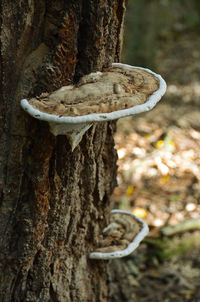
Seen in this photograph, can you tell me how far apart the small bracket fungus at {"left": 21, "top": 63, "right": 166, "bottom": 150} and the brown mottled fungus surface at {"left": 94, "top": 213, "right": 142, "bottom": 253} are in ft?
3.48

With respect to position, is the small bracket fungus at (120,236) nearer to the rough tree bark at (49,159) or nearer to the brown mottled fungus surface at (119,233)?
the brown mottled fungus surface at (119,233)

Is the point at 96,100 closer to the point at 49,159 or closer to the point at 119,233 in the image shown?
the point at 49,159

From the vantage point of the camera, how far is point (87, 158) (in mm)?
2850

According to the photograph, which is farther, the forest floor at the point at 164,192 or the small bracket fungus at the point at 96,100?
the forest floor at the point at 164,192

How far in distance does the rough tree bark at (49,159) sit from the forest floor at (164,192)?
5.78 feet

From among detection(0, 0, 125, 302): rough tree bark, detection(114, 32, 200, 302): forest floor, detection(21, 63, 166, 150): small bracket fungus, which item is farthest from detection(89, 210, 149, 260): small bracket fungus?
detection(114, 32, 200, 302): forest floor

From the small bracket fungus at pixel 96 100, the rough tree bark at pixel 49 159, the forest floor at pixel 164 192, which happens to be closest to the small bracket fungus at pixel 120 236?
the rough tree bark at pixel 49 159

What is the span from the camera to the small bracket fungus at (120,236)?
9.95ft

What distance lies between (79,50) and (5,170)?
923mm

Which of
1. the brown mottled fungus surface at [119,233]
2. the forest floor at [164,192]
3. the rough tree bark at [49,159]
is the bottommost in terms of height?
A: the forest floor at [164,192]

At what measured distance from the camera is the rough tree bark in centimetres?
235

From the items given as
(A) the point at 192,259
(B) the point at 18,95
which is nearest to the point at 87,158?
(B) the point at 18,95

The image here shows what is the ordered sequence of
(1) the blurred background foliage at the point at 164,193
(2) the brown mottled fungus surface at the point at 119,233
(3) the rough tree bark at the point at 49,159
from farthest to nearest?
(1) the blurred background foliage at the point at 164,193, (2) the brown mottled fungus surface at the point at 119,233, (3) the rough tree bark at the point at 49,159

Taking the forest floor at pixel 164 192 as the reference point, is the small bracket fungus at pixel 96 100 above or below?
above
